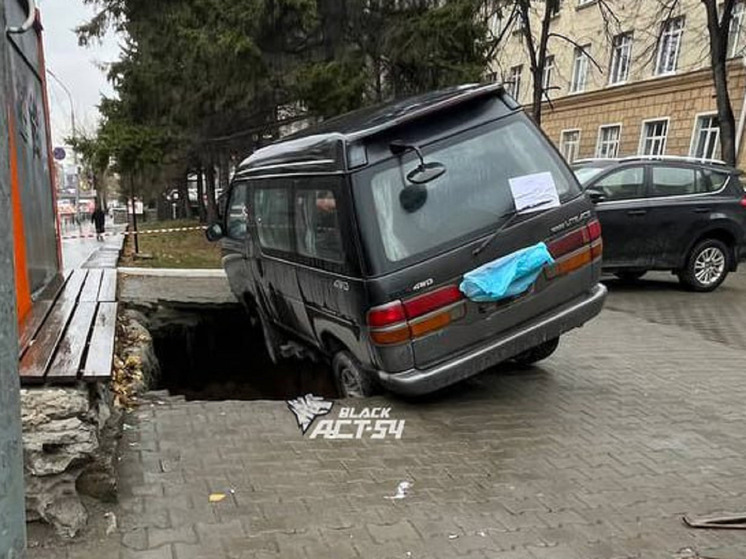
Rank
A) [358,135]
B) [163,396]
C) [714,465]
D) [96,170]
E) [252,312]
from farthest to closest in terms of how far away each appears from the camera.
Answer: [96,170], [252,312], [163,396], [358,135], [714,465]

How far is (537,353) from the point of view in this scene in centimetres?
577

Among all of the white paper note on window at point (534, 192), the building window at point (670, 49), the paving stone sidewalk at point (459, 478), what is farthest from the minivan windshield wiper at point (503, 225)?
the building window at point (670, 49)

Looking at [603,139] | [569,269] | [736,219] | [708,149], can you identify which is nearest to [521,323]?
[569,269]

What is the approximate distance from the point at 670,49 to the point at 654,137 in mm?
3442

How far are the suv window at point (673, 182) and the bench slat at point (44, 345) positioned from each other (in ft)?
27.9

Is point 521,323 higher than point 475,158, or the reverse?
point 475,158

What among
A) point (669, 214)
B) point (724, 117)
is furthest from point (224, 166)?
point (669, 214)

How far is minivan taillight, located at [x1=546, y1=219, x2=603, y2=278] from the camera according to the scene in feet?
15.5

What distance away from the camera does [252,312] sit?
760 cm

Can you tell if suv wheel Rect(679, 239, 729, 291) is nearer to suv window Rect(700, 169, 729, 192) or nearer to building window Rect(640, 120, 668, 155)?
suv window Rect(700, 169, 729, 192)

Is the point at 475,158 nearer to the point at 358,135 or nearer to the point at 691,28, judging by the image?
the point at 358,135

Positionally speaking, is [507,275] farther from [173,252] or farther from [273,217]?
[173,252]

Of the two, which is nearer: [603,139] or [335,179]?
[335,179]

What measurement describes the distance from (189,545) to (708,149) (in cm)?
2573
